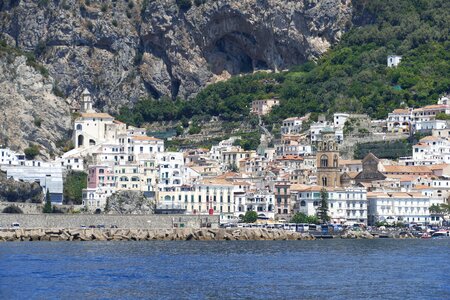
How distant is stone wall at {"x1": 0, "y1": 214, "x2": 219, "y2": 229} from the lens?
103 metres

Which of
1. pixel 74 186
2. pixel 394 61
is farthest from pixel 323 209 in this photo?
pixel 394 61

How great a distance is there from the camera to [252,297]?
6250 centimetres

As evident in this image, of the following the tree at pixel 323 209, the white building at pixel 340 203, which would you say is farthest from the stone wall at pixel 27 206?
the tree at pixel 323 209

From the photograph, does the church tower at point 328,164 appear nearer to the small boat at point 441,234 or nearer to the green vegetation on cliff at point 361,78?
the small boat at point 441,234

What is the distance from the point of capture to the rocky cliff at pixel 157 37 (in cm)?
14200

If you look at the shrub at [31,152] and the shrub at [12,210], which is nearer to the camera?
the shrub at [12,210]

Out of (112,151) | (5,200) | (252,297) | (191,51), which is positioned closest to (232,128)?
(191,51)

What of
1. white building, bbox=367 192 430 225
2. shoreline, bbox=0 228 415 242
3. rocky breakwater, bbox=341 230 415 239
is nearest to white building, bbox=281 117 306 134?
white building, bbox=367 192 430 225

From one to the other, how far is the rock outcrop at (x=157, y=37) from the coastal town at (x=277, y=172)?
10.7m

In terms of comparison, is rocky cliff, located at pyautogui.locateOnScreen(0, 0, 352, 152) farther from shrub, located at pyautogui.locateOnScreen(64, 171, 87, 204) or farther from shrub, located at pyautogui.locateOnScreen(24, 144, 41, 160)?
shrub, located at pyautogui.locateOnScreen(64, 171, 87, 204)

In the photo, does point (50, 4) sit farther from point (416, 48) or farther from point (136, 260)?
point (136, 260)

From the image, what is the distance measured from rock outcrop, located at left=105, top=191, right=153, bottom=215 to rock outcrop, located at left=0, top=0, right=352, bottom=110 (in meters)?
31.6

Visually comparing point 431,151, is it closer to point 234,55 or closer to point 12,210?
point 234,55

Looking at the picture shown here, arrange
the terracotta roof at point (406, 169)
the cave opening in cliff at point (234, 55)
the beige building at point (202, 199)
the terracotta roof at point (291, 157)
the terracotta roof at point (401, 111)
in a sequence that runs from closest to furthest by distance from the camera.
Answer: the beige building at point (202, 199), the terracotta roof at point (406, 169), the terracotta roof at point (291, 157), the terracotta roof at point (401, 111), the cave opening in cliff at point (234, 55)
